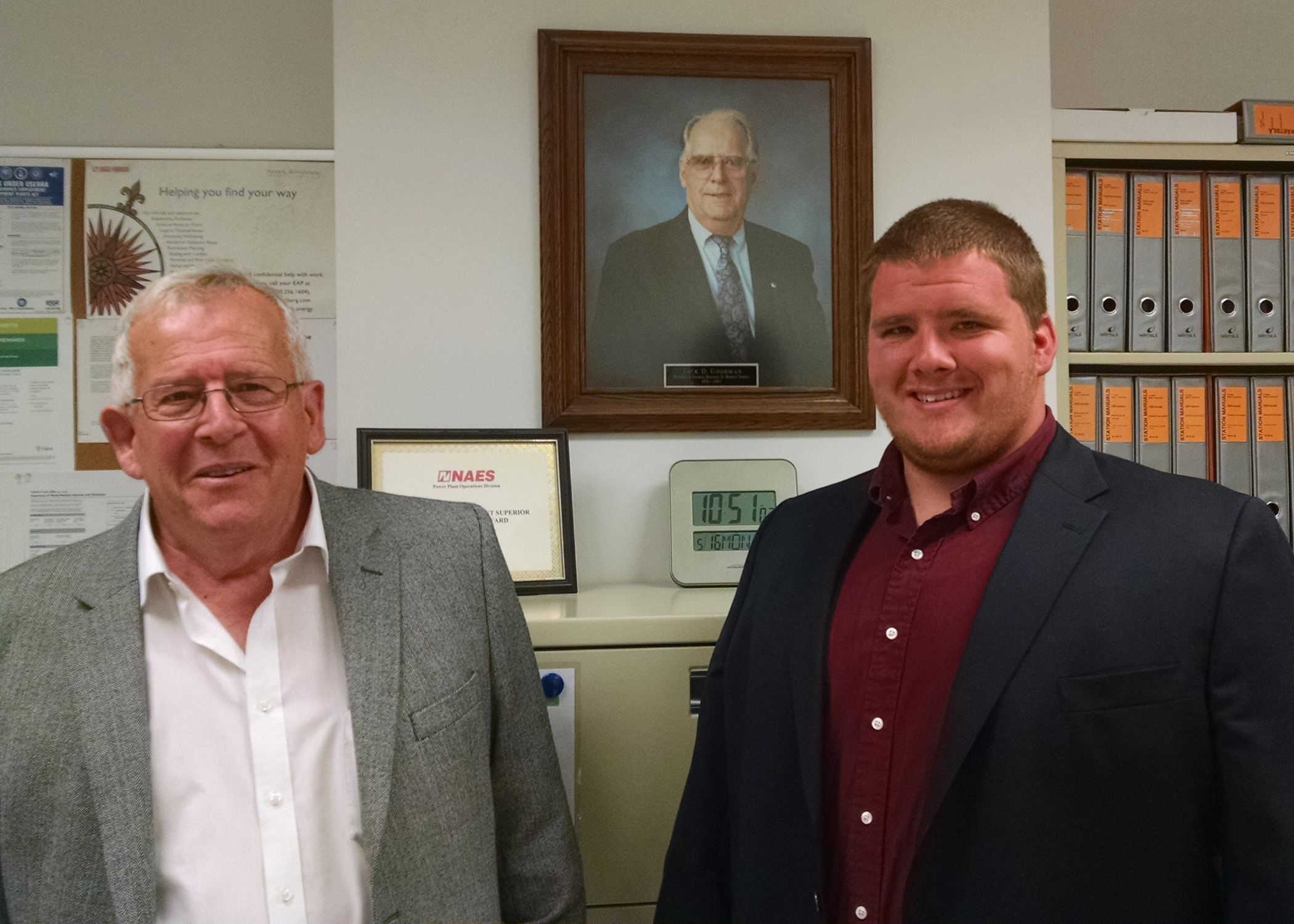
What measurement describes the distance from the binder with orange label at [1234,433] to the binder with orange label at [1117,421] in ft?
0.59

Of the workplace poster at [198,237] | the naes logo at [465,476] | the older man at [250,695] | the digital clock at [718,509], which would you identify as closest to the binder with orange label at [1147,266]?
the digital clock at [718,509]

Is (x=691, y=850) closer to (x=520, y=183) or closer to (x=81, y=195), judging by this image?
(x=520, y=183)

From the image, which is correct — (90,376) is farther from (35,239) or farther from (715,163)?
(715,163)

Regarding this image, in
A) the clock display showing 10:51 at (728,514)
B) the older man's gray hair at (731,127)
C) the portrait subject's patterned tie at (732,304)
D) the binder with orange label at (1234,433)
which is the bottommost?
the clock display showing 10:51 at (728,514)

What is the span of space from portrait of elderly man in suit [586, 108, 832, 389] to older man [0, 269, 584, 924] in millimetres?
688

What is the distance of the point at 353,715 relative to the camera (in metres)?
1.04

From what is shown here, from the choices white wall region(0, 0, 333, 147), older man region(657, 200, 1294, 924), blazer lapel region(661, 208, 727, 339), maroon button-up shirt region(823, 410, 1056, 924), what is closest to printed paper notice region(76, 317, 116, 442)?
white wall region(0, 0, 333, 147)

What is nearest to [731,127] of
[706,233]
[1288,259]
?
[706,233]

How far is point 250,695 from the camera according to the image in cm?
104

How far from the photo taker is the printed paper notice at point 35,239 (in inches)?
79.2

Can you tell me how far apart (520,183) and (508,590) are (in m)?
0.88

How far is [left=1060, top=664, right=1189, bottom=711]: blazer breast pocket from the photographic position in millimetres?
917

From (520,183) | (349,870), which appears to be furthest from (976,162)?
(349,870)

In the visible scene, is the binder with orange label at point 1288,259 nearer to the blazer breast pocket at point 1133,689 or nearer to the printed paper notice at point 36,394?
the blazer breast pocket at point 1133,689
